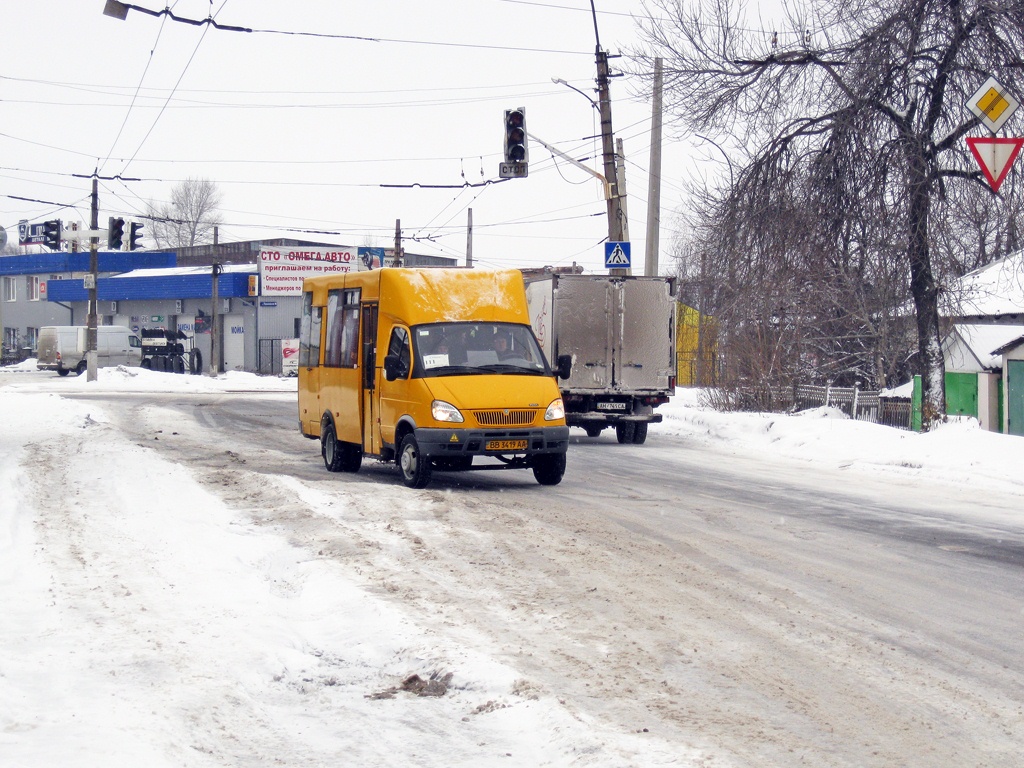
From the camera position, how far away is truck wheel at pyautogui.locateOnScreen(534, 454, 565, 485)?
46.1ft

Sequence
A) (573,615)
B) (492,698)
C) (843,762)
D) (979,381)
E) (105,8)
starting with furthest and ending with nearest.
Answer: (979,381)
(105,8)
(573,615)
(492,698)
(843,762)

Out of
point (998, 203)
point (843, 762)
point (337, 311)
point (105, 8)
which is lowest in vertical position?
point (843, 762)

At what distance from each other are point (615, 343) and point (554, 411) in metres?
8.31

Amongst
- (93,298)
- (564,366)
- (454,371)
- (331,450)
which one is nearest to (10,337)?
(93,298)

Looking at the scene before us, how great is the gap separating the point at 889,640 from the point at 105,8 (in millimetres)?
17076

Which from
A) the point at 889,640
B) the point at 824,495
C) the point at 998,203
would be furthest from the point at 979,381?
the point at 889,640

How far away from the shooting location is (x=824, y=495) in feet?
44.9

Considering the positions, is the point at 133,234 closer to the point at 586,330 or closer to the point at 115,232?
the point at 115,232

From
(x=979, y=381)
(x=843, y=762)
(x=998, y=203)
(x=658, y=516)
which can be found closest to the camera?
(x=843, y=762)

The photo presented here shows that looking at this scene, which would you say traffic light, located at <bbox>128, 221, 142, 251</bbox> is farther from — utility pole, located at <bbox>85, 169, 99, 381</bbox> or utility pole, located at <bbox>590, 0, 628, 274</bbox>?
utility pole, located at <bbox>590, 0, 628, 274</bbox>

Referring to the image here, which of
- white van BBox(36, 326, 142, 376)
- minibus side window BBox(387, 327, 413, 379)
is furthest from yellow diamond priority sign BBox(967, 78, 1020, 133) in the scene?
white van BBox(36, 326, 142, 376)

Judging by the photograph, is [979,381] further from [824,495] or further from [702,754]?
[702,754]

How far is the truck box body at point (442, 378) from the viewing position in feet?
43.8

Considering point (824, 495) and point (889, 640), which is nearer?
point (889, 640)
